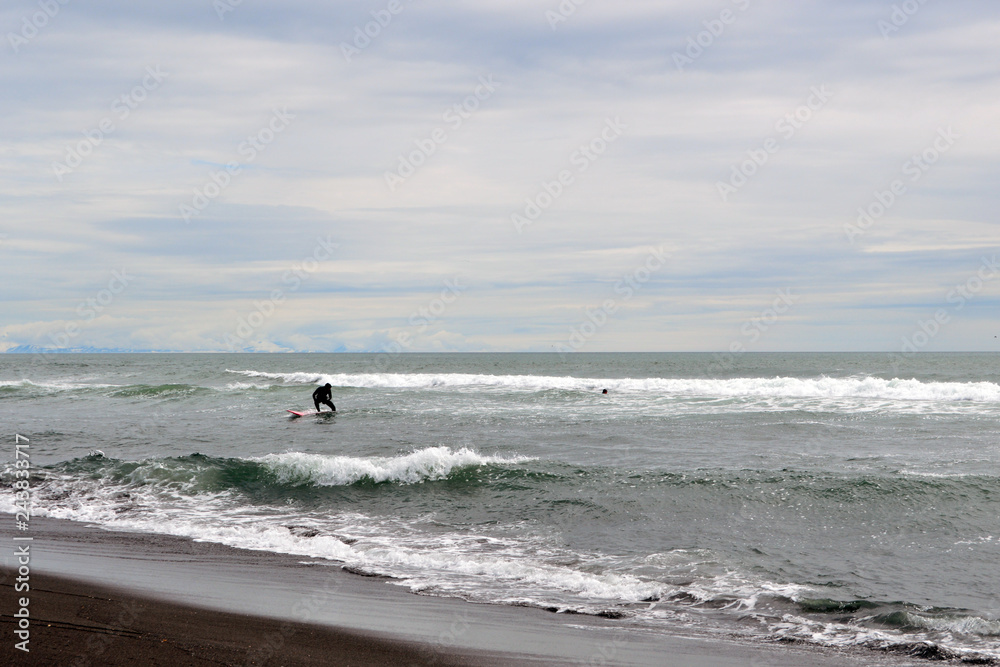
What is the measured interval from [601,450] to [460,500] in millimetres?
6125

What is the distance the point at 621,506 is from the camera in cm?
1192

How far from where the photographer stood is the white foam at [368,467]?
46.8 ft

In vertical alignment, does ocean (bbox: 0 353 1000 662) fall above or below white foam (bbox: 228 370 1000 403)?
below

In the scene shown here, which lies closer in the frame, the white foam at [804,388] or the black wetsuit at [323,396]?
the black wetsuit at [323,396]

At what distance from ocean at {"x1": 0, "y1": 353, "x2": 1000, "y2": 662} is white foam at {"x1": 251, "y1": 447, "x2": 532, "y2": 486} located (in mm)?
51

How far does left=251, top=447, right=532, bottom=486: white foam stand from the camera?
14.3m

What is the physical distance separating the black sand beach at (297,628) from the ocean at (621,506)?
486 mm

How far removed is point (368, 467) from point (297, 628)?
8.42 meters

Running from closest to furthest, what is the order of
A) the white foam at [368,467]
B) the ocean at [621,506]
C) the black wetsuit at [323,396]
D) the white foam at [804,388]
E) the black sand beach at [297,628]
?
the black sand beach at [297,628] < the ocean at [621,506] < the white foam at [368,467] < the black wetsuit at [323,396] < the white foam at [804,388]

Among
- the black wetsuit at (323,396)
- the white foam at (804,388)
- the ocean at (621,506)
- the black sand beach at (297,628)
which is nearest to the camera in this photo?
the black sand beach at (297,628)

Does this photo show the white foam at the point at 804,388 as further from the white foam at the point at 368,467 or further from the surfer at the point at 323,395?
the white foam at the point at 368,467

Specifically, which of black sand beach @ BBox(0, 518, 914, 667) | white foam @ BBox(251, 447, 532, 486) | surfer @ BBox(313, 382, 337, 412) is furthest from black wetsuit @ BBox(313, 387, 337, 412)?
black sand beach @ BBox(0, 518, 914, 667)

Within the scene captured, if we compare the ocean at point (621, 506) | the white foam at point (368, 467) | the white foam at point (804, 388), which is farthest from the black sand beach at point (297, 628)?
the white foam at point (804, 388)

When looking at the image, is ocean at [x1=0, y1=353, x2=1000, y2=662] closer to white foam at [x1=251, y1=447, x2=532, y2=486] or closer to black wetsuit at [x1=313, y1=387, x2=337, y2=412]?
white foam at [x1=251, y1=447, x2=532, y2=486]
